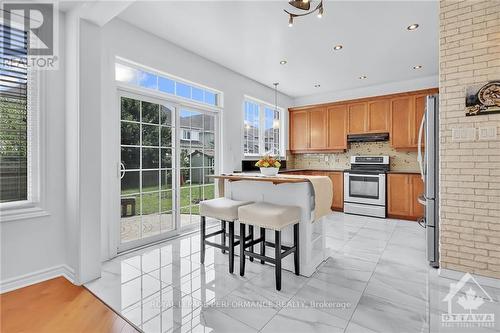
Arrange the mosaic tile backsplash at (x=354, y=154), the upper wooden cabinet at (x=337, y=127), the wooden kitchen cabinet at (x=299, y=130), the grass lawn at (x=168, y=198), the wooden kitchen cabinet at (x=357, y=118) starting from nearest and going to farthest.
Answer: the grass lawn at (x=168, y=198)
the mosaic tile backsplash at (x=354, y=154)
the wooden kitchen cabinet at (x=357, y=118)
the upper wooden cabinet at (x=337, y=127)
the wooden kitchen cabinet at (x=299, y=130)

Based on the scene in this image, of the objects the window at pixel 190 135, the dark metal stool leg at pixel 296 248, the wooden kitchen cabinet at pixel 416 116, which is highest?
the wooden kitchen cabinet at pixel 416 116

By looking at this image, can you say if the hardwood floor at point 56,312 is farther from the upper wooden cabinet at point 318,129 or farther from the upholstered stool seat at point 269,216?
the upper wooden cabinet at point 318,129

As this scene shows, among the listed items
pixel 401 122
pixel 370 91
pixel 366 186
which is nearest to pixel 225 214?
pixel 366 186

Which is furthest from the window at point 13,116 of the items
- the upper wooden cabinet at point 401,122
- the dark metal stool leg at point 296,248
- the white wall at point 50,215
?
the upper wooden cabinet at point 401,122

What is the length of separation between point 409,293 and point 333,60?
3.61 metres

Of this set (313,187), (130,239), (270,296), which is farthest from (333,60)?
(130,239)

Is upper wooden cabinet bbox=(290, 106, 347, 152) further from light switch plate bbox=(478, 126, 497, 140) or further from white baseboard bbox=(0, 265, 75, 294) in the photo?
white baseboard bbox=(0, 265, 75, 294)

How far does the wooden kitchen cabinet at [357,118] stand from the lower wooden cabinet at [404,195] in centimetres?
126

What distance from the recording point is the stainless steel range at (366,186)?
510 centimetres

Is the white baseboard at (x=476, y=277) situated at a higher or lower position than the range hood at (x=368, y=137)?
lower

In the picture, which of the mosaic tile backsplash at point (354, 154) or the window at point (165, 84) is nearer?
the window at point (165, 84)

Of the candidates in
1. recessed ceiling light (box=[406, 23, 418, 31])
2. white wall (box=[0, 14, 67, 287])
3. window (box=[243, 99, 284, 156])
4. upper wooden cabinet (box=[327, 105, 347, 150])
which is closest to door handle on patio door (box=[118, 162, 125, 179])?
white wall (box=[0, 14, 67, 287])

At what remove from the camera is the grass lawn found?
3.39 metres

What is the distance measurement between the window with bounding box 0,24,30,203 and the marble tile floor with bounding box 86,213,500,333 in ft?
3.92
